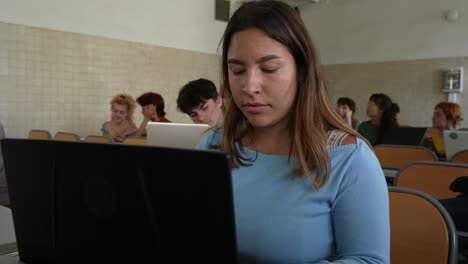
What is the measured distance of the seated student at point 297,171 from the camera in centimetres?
84

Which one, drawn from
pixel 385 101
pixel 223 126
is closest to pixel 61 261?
pixel 223 126

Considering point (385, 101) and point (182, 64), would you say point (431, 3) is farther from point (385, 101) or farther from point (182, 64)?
point (182, 64)

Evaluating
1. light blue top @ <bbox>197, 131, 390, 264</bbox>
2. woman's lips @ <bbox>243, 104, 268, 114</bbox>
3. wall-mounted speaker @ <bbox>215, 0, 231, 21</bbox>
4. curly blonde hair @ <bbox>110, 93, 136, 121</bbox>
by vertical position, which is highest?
wall-mounted speaker @ <bbox>215, 0, 231, 21</bbox>

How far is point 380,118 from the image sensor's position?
15.4 feet

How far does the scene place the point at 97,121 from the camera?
212 inches

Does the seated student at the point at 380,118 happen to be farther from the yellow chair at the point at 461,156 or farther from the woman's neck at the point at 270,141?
the woman's neck at the point at 270,141

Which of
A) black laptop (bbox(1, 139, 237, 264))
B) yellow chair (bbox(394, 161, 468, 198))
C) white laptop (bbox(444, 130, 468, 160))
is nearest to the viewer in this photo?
black laptop (bbox(1, 139, 237, 264))

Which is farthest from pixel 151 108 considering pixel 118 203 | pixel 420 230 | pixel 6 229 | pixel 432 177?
pixel 118 203

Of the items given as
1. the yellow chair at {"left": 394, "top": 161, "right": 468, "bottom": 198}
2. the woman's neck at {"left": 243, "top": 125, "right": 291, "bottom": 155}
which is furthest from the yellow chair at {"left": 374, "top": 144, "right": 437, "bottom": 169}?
the woman's neck at {"left": 243, "top": 125, "right": 291, "bottom": 155}

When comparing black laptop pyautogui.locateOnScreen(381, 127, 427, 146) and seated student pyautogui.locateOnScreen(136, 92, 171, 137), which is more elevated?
seated student pyautogui.locateOnScreen(136, 92, 171, 137)

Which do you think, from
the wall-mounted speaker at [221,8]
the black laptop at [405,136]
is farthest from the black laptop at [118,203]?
the wall-mounted speaker at [221,8]

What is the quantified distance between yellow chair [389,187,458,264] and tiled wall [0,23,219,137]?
14.7 ft

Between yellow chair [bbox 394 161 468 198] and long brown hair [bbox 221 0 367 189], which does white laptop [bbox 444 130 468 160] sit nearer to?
yellow chair [bbox 394 161 468 198]

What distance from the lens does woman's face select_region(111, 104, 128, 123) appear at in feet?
15.0
